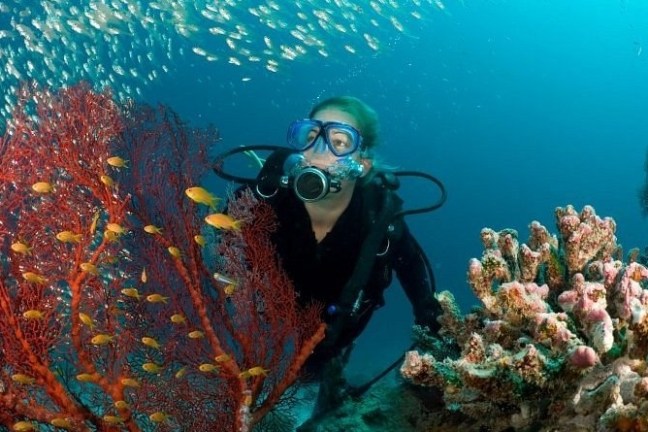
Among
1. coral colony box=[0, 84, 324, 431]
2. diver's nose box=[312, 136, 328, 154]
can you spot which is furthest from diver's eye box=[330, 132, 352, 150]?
coral colony box=[0, 84, 324, 431]

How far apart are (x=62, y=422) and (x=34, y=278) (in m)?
1.10

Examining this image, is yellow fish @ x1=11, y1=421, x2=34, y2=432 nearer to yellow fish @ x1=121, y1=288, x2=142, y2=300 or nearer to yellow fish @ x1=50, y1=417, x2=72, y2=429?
yellow fish @ x1=50, y1=417, x2=72, y2=429

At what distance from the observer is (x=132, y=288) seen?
447cm

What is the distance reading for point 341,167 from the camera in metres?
5.57

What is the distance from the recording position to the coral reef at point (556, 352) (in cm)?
230

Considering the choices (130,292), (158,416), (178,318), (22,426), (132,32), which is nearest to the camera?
(22,426)

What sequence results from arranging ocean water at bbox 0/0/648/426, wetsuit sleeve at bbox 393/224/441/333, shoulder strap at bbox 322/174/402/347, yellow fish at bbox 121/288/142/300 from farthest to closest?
1. ocean water at bbox 0/0/648/426
2. wetsuit sleeve at bbox 393/224/441/333
3. shoulder strap at bbox 322/174/402/347
4. yellow fish at bbox 121/288/142/300

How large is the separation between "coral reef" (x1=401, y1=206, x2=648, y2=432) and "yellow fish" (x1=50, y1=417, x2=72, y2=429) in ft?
8.53

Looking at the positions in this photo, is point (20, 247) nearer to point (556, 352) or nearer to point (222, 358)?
point (222, 358)

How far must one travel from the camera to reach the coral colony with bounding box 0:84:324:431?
3938 millimetres

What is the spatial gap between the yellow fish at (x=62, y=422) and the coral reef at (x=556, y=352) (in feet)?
8.53

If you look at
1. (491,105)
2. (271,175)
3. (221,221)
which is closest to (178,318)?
(221,221)

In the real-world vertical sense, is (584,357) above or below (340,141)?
below

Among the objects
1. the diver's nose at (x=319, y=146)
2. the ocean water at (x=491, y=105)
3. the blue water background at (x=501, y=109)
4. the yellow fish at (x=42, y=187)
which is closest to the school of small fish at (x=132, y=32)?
the yellow fish at (x=42, y=187)
